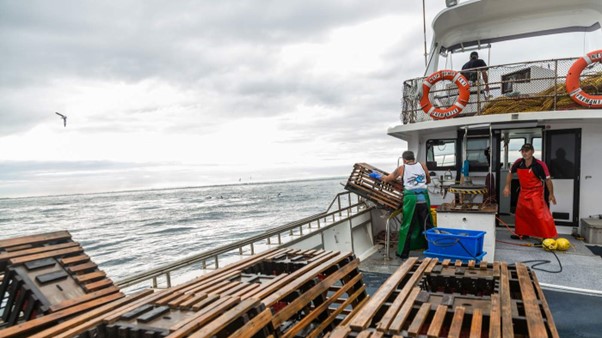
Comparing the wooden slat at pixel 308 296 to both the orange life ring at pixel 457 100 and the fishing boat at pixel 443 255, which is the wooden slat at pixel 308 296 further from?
the orange life ring at pixel 457 100

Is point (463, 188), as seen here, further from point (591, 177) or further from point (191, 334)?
point (191, 334)

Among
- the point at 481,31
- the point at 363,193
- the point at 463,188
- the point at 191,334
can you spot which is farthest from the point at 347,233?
the point at 481,31

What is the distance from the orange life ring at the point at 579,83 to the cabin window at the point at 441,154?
2.20m

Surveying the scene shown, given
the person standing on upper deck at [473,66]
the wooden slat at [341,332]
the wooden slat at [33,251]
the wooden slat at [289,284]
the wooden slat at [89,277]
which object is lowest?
the wooden slat at [341,332]

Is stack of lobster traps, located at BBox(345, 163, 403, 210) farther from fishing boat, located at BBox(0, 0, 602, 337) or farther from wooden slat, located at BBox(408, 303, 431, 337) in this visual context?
wooden slat, located at BBox(408, 303, 431, 337)

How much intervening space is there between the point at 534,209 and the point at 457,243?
233 cm

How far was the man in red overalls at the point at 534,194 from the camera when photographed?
6074mm

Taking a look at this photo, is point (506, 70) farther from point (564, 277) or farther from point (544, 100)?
point (564, 277)

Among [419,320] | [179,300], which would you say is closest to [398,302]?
[419,320]

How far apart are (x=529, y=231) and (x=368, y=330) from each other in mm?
5810

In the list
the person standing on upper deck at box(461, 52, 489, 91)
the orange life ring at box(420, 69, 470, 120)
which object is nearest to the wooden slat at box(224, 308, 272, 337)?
the orange life ring at box(420, 69, 470, 120)

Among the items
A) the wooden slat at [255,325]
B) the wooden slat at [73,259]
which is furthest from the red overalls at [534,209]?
the wooden slat at [73,259]

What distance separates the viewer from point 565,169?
6.67 metres

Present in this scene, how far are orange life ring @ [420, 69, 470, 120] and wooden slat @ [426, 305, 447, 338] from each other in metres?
5.26
